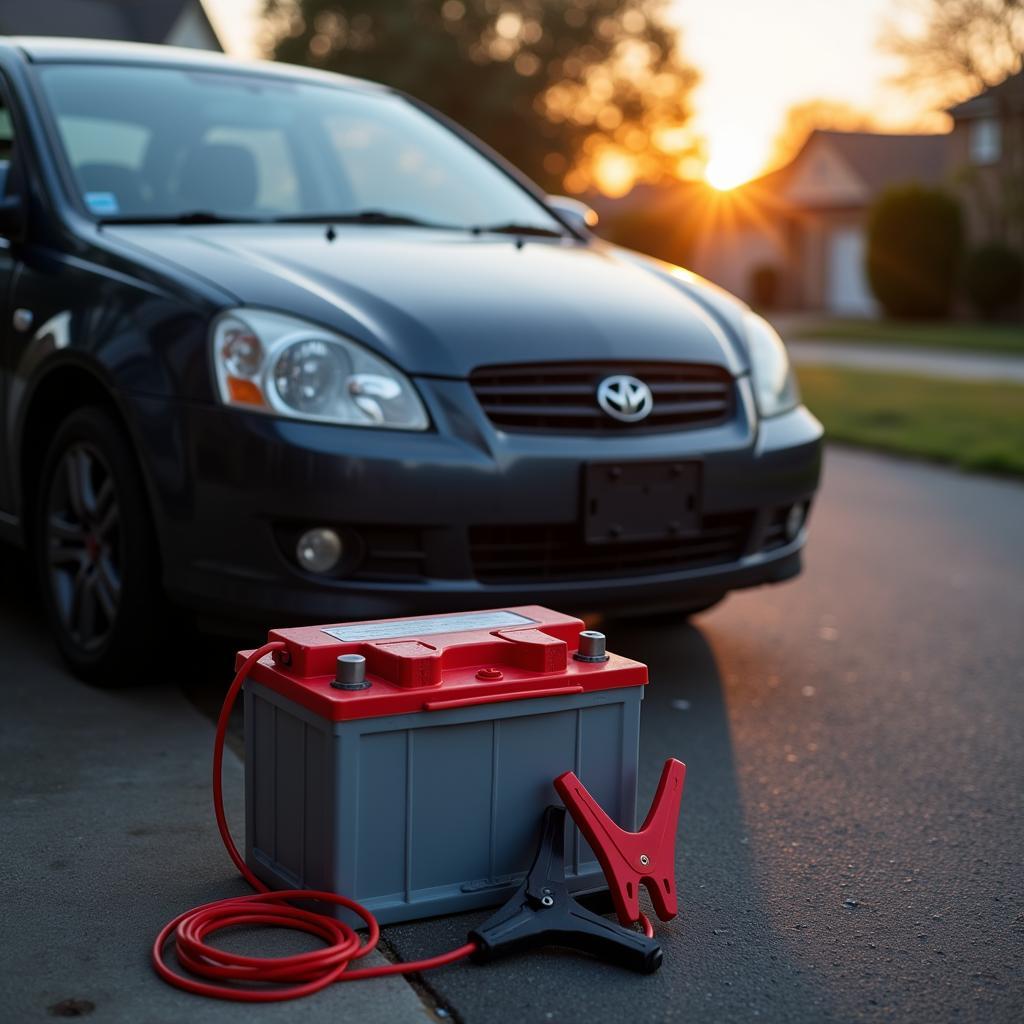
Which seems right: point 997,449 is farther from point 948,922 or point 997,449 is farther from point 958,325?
point 958,325

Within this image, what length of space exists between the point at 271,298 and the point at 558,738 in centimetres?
147

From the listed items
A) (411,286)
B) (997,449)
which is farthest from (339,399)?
(997,449)

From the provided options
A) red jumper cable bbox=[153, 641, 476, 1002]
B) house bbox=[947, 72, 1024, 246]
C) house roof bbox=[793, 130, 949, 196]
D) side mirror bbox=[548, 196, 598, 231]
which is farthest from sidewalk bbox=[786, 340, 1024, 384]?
house roof bbox=[793, 130, 949, 196]

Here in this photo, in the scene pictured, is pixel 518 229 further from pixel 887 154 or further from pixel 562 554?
pixel 887 154

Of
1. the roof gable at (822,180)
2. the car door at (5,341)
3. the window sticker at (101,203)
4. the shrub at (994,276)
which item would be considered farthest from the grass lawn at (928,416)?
the roof gable at (822,180)

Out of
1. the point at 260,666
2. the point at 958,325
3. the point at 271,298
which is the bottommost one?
the point at 958,325

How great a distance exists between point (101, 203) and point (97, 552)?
103 centimetres

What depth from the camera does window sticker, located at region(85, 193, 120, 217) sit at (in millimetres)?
4219

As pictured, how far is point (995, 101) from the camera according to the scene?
32.3 meters

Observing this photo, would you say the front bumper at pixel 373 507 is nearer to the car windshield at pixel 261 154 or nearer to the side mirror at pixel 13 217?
the side mirror at pixel 13 217

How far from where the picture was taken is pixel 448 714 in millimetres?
2494

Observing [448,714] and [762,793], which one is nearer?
[448,714]

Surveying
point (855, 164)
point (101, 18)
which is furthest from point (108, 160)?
point (855, 164)

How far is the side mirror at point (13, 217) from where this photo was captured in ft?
13.8
